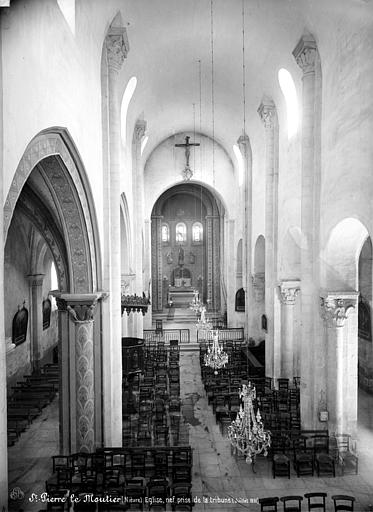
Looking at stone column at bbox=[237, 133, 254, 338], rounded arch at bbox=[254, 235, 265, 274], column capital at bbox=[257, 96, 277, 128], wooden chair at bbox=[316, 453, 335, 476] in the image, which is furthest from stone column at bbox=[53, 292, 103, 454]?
stone column at bbox=[237, 133, 254, 338]

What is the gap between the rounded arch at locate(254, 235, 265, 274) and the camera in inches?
989

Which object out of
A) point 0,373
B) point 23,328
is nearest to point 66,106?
point 0,373

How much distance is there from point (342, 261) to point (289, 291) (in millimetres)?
6255

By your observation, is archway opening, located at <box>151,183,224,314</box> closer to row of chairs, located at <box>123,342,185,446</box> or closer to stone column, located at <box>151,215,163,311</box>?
stone column, located at <box>151,215,163,311</box>

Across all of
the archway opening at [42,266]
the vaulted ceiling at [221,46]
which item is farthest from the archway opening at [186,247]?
the archway opening at [42,266]

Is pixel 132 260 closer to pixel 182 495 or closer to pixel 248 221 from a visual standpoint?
pixel 248 221

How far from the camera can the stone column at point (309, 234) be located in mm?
14844

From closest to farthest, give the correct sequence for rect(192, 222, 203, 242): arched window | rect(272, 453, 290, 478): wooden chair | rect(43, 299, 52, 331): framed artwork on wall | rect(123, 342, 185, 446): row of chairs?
rect(272, 453, 290, 478): wooden chair, rect(123, 342, 185, 446): row of chairs, rect(43, 299, 52, 331): framed artwork on wall, rect(192, 222, 203, 242): arched window

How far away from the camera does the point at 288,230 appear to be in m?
19.1

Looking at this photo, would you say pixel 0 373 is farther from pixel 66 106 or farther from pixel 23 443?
pixel 23 443

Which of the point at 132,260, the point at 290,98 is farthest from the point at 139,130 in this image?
the point at 290,98

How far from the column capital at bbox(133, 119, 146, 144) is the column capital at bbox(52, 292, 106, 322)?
14.6 meters

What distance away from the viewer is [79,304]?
41.1 feet

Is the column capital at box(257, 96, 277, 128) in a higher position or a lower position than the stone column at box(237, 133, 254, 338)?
higher
